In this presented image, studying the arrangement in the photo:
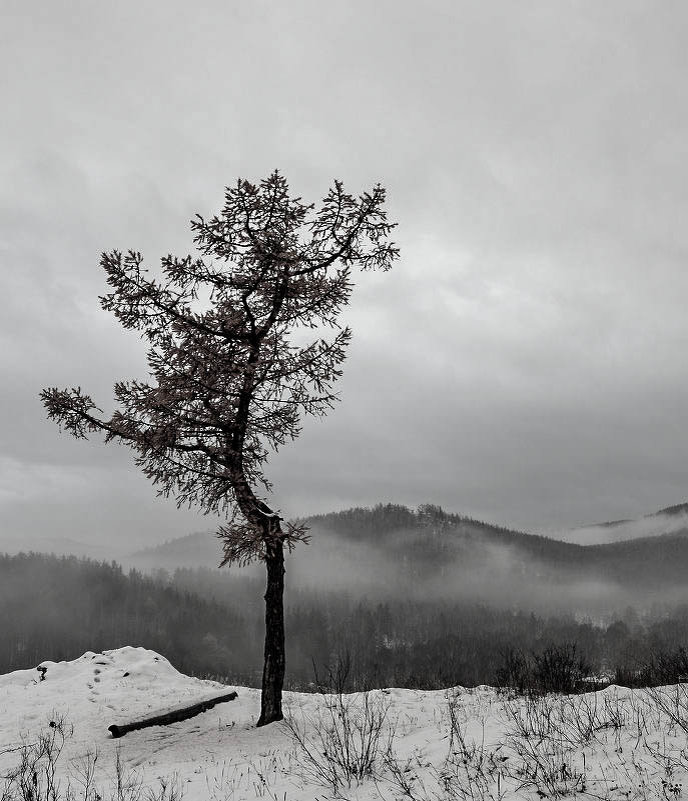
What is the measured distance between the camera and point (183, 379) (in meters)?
10.4

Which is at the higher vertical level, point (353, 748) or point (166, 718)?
point (353, 748)

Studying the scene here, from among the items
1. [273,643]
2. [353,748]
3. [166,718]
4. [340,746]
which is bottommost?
[166,718]

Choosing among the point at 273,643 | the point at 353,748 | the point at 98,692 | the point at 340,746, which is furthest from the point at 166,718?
the point at 340,746

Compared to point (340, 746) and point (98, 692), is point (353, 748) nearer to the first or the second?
point (340, 746)

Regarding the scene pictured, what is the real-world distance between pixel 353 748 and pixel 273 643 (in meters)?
3.85

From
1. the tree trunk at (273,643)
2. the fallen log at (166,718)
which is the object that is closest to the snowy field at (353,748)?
the fallen log at (166,718)

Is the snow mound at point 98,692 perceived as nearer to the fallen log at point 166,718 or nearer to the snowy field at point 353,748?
the snowy field at point 353,748

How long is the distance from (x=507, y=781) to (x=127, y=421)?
844 cm

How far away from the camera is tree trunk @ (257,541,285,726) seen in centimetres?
1002

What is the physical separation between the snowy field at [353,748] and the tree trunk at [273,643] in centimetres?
41

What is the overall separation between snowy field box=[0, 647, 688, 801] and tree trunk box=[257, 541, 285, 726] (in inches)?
16.1

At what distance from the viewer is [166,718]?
1038cm

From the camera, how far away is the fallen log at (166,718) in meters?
9.77

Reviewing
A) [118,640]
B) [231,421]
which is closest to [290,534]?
[231,421]
